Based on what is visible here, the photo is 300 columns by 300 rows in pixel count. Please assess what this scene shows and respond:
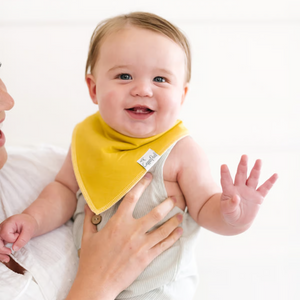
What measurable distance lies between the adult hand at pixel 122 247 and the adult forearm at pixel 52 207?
0.13m

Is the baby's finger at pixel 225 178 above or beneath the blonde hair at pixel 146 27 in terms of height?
beneath

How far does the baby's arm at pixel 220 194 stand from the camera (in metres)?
0.92

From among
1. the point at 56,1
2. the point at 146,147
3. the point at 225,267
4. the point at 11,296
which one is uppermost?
the point at 56,1

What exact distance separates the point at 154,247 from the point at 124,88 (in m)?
0.47

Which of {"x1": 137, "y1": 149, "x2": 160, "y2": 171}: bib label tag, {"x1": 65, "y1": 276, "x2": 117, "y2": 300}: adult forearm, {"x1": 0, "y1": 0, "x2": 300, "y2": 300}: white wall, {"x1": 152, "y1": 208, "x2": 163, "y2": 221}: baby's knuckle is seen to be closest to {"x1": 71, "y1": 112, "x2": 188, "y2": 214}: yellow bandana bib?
{"x1": 137, "y1": 149, "x2": 160, "y2": 171}: bib label tag

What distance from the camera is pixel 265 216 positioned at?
5.98 feet

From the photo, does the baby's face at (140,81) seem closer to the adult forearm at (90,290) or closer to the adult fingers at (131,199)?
the adult fingers at (131,199)

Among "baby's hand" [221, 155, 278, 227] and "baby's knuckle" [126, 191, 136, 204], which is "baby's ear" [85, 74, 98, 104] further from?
"baby's hand" [221, 155, 278, 227]

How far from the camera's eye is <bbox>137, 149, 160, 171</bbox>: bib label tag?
1.10 m

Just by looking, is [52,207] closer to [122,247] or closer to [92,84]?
[122,247]

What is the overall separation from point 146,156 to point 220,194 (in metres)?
0.24

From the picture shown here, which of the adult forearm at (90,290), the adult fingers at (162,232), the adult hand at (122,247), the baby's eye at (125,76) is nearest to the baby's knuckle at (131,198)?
the adult hand at (122,247)

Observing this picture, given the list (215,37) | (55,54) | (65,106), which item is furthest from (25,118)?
(215,37)

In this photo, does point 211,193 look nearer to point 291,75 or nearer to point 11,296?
point 11,296
